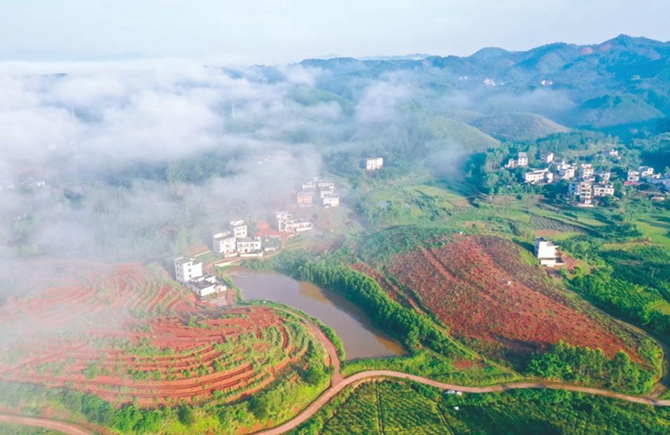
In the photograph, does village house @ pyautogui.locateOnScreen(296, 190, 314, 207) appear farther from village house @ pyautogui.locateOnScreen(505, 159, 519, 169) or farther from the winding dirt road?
village house @ pyautogui.locateOnScreen(505, 159, 519, 169)

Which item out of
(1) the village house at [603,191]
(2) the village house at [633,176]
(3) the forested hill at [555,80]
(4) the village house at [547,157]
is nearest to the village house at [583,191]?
(1) the village house at [603,191]

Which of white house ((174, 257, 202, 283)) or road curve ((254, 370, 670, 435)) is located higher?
white house ((174, 257, 202, 283))

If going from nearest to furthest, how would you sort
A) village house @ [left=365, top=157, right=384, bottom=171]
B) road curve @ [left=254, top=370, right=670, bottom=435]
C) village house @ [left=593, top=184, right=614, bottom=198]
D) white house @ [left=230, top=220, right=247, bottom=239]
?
1. road curve @ [left=254, top=370, right=670, bottom=435]
2. white house @ [left=230, top=220, right=247, bottom=239]
3. village house @ [left=593, top=184, right=614, bottom=198]
4. village house @ [left=365, top=157, right=384, bottom=171]

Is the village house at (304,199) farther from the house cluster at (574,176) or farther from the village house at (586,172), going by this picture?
the village house at (586,172)

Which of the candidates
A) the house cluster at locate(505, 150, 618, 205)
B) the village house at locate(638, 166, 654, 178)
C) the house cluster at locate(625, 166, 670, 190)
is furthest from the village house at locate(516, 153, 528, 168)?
the village house at locate(638, 166, 654, 178)

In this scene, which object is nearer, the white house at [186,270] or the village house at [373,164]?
the white house at [186,270]

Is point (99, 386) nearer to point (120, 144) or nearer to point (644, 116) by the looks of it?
point (120, 144)
